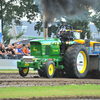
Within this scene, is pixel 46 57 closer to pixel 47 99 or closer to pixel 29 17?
pixel 47 99

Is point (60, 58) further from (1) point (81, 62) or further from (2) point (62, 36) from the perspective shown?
(2) point (62, 36)

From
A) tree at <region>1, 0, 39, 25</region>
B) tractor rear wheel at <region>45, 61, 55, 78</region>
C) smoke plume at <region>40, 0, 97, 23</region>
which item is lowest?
tractor rear wheel at <region>45, 61, 55, 78</region>

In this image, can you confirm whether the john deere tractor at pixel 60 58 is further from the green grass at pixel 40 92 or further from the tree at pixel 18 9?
the tree at pixel 18 9

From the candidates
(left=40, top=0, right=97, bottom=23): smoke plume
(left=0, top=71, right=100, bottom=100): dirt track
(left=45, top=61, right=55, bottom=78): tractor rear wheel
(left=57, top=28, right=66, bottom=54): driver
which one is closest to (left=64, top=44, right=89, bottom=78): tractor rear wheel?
(left=57, top=28, right=66, bottom=54): driver

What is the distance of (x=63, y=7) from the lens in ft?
49.1

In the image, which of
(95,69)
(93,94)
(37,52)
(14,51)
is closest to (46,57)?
(37,52)

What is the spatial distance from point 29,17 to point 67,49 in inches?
815

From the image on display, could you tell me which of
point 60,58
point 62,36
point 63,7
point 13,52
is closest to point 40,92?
point 60,58

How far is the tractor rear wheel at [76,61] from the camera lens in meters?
13.3

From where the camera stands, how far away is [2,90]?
8766 mm

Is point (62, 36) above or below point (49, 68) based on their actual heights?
above

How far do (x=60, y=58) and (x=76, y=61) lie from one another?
2.47ft

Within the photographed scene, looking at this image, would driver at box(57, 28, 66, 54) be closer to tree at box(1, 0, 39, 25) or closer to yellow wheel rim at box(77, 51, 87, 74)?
yellow wheel rim at box(77, 51, 87, 74)

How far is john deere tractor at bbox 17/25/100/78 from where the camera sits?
12.9m
